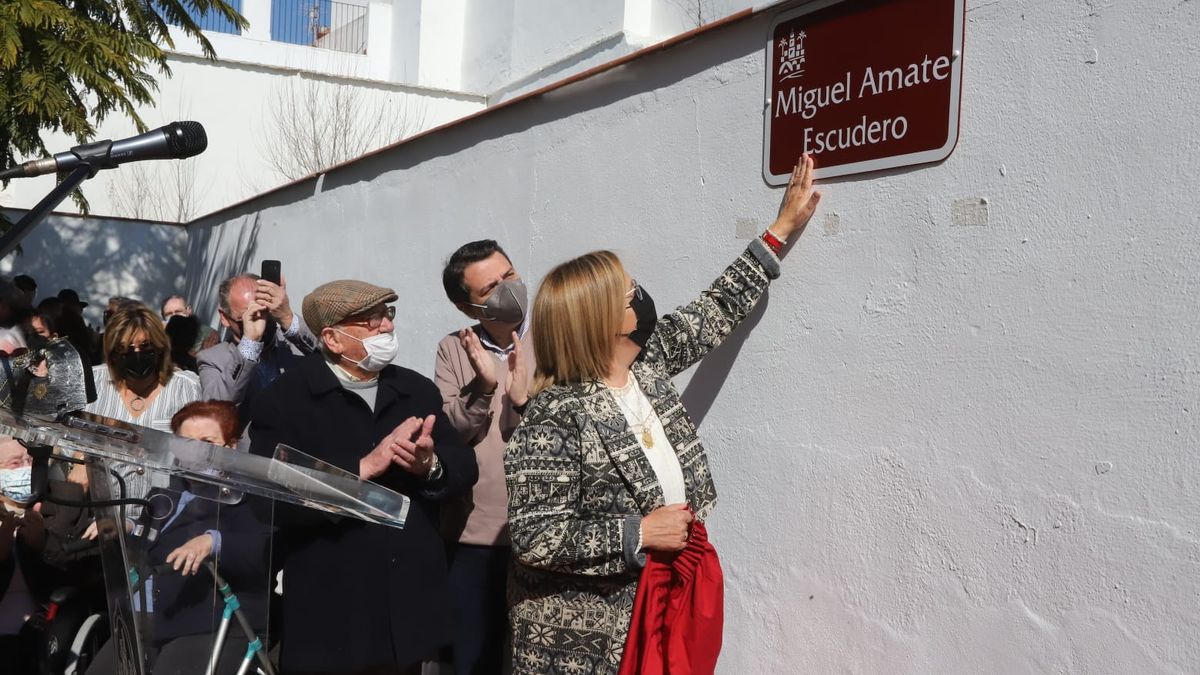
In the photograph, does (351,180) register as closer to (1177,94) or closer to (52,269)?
(1177,94)

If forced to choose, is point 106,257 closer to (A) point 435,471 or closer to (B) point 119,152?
(A) point 435,471

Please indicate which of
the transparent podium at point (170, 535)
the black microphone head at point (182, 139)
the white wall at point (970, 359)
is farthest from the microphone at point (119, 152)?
the white wall at point (970, 359)

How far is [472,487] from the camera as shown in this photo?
3785mm

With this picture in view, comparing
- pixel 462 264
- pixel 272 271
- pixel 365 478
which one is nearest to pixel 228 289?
pixel 272 271

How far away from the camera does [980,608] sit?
2926 mm

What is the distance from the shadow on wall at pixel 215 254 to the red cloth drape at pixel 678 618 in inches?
302

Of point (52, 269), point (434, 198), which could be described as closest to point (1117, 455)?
point (434, 198)

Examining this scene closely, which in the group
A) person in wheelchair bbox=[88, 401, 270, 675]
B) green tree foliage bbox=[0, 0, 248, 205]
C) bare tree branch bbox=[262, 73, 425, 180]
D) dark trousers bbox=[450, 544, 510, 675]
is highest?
bare tree branch bbox=[262, 73, 425, 180]

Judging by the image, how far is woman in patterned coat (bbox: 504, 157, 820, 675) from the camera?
114 inches

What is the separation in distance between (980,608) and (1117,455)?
0.56 meters

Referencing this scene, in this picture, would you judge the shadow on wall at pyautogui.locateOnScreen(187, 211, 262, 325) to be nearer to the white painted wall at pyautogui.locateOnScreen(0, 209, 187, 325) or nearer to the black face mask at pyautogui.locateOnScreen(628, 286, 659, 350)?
the white painted wall at pyautogui.locateOnScreen(0, 209, 187, 325)

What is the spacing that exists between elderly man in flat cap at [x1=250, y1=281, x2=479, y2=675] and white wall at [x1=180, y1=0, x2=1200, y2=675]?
979 millimetres

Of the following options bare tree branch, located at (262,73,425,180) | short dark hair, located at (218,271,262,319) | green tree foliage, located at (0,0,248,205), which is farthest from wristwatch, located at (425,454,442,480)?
bare tree branch, located at (262,73,425,180)

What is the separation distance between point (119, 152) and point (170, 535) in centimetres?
98
